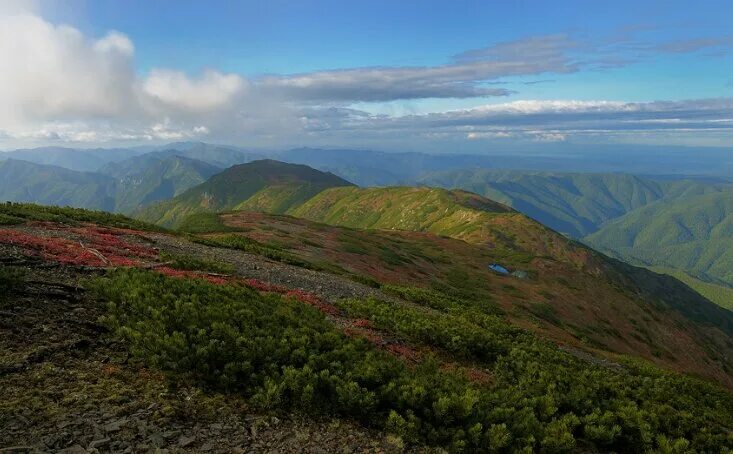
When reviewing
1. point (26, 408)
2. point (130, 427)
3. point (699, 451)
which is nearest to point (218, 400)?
point (130, 427)

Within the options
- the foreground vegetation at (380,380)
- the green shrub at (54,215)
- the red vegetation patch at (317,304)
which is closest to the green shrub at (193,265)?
the red vegetation patch at (317,304)

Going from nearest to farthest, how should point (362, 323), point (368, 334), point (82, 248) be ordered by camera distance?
1. point (368, 334)
2. point (362, 323)
3. point (82, 248)

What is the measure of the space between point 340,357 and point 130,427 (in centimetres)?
735

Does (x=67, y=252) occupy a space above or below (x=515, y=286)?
above

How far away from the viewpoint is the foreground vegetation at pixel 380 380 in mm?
12609

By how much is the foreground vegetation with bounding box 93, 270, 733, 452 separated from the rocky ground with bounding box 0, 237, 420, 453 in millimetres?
671

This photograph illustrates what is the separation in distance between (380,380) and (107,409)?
7.77m

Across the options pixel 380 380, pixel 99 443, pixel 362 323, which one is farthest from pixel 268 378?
pixel 362 323

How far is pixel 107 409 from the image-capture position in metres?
10.6

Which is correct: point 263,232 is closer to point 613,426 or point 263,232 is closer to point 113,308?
point 113,308

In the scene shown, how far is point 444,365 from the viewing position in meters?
20.2

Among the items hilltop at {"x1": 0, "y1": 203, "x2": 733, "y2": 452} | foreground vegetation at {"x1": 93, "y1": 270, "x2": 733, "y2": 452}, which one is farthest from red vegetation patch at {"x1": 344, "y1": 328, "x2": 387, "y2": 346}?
foreground vegetation at {"x1": 93, "y1": 270, "x2": 733, "y2": 452}

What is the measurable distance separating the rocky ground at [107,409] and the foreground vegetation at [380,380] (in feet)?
2.20

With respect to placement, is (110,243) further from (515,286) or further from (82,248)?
(515,286)
